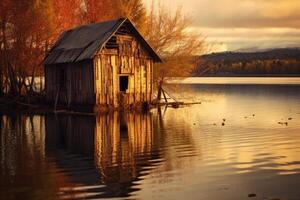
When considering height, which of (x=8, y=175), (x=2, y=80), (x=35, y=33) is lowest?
(x=8, y=175)

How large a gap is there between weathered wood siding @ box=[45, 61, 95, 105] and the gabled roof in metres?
0.80

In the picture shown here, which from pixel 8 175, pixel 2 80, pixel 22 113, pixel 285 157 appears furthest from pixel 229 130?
pixel 2 80

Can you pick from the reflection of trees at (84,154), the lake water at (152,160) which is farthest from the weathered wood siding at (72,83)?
the lake water at (152,160)

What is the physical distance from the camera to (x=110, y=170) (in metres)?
14.5

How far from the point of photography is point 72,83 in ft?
126

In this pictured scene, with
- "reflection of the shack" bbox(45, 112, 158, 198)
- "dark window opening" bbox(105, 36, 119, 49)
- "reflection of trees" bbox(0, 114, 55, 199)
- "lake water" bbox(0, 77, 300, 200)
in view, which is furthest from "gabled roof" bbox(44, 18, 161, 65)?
"reflection of trees" bbox(0, 114, 55, 199)

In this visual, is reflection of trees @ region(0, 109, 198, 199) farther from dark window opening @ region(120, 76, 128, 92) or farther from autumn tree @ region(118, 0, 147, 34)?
autumn tree @ region(118, 0, 147, 34)

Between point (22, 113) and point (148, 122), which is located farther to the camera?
point (22, 113)

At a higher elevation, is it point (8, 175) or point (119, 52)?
point (119, 52)

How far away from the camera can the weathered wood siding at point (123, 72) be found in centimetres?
3597

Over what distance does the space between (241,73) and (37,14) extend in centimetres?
14219

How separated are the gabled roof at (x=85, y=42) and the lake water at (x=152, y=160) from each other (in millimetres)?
8207

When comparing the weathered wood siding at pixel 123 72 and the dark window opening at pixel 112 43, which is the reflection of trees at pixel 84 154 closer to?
the weathered wood siding at pixel 123 72

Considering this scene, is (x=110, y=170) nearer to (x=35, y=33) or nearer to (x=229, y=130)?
(x=229, y=130)
